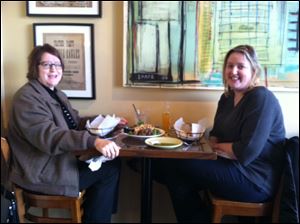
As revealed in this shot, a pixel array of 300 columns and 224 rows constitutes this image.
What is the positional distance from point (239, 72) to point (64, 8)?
1020mm

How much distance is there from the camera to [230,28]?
1.70m

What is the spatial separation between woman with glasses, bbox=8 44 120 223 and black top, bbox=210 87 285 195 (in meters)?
0.57

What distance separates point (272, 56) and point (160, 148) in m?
0.88

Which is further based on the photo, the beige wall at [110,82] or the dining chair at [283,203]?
the beige wall at [110,82]

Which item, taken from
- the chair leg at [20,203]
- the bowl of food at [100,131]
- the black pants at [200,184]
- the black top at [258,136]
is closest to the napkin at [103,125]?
the bowl of food at [100,131]

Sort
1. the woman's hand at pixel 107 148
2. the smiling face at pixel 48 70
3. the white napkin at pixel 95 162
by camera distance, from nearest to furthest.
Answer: the woman's hand at pixel 107 148, the white napkin at pixel 95 162, the smiling face at pixel 48 70

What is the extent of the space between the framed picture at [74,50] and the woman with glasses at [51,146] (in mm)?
219

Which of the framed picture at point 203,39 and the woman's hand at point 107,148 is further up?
the framed picture at point 203,39

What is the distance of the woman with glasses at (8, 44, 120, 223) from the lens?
1.32m

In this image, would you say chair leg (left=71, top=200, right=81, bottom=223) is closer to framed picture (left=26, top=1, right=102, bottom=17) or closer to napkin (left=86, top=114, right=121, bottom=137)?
napkin (left=86, top=114, right=121, bottom=137)

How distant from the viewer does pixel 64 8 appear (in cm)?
172

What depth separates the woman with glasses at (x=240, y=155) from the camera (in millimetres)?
1357

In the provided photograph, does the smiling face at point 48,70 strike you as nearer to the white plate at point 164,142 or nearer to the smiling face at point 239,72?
the white plate at point 164,142

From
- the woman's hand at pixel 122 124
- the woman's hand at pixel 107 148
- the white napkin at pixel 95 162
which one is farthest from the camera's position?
the woman's hand at pixel 122 124
